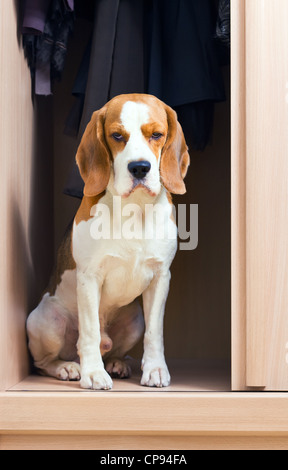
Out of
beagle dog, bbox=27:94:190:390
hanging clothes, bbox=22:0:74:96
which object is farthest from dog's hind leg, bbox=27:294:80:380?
hanging clothes, bbox=22:0:74:96

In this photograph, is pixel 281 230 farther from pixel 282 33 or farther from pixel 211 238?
pixel 211 238

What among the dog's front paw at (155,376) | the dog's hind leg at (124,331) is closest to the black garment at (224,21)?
the dog's hind leg at (124,331)

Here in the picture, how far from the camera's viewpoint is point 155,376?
149 centimetres

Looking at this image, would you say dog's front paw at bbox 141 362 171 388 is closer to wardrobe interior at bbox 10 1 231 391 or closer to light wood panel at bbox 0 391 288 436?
light wood panel at bbox 0 391 288 436

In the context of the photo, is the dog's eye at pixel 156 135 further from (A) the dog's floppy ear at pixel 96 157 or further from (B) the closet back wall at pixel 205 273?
(B) the closet back wall at pixel 205 273

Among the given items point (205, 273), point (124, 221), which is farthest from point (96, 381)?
point (205, 273)

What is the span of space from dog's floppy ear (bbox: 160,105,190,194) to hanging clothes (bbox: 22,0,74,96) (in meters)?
0.42

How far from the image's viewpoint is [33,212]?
179 cm
